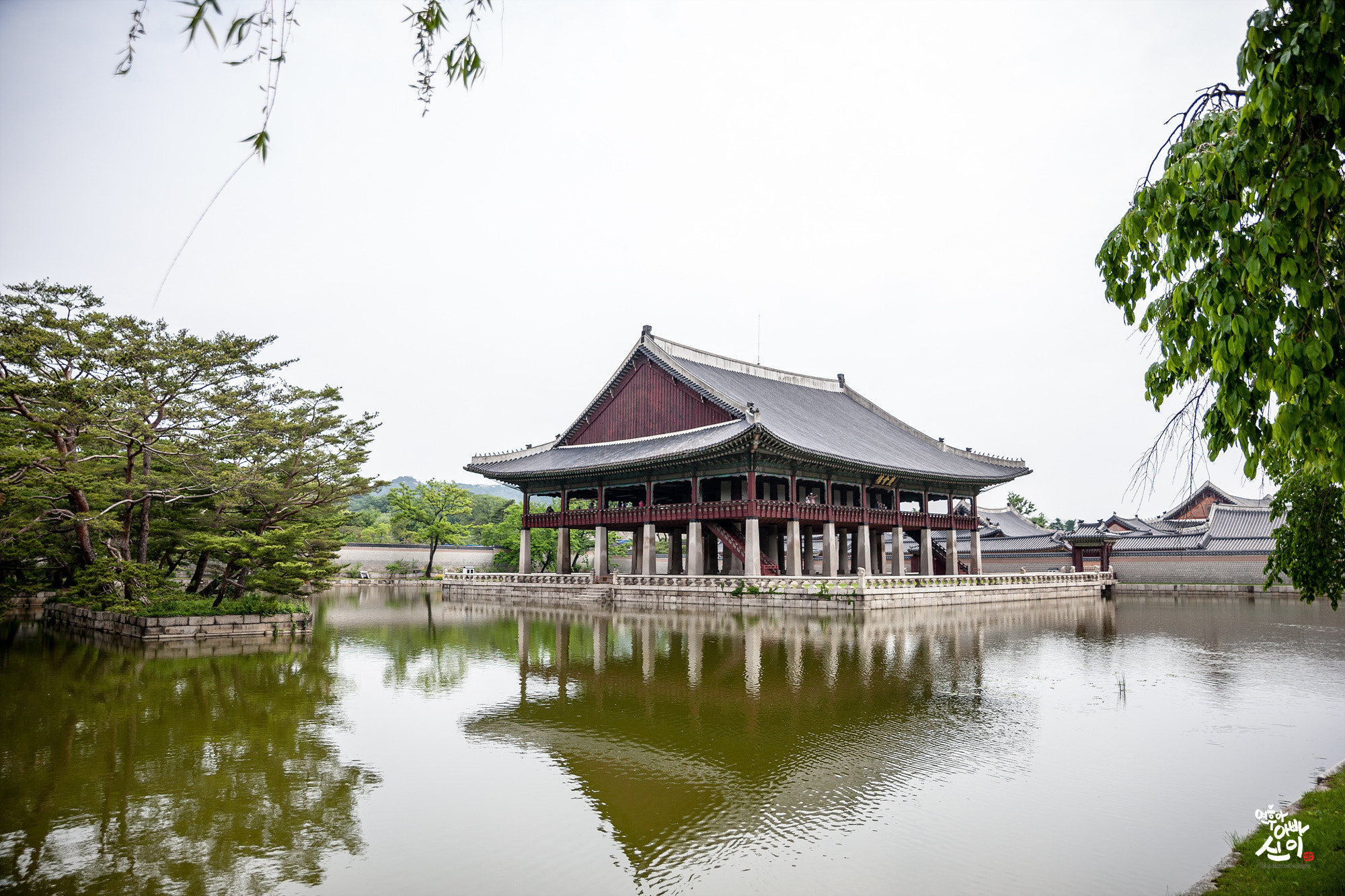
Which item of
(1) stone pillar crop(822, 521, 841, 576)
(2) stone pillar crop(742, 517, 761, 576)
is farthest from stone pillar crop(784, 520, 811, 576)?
(2) stone pillar crop(742, 517, 761, 576)

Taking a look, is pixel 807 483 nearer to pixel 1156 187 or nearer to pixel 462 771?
pixel 462 771

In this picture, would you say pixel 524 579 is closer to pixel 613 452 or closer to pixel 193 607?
pixel 613 452

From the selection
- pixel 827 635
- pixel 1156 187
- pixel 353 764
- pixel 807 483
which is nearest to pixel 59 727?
pixel 353 764

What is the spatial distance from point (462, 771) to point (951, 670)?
10927mm

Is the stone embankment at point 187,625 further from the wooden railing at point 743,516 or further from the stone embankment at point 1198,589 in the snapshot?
the stone embankment at point 1198,589

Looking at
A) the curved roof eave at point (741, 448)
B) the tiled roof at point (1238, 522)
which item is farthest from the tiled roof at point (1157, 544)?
the curved roof eave at point (741, 448)

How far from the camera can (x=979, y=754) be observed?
9484 mm

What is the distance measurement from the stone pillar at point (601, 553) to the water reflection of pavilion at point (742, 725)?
61.6 feet

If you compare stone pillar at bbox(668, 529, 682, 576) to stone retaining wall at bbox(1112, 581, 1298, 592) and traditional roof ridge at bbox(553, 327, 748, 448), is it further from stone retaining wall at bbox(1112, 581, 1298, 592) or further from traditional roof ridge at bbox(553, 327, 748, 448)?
stone retaining wall at bbox(1112, 581, 1298, 592)

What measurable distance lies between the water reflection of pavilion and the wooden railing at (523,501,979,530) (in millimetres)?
14049

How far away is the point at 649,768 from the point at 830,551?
30.7 meters

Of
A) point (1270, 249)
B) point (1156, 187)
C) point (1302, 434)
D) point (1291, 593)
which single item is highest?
point (1156, 187)

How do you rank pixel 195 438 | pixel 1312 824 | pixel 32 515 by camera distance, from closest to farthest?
pixel 1312 824, pixel 32 515, pixel 195 438

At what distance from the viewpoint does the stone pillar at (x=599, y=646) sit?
1669cm
